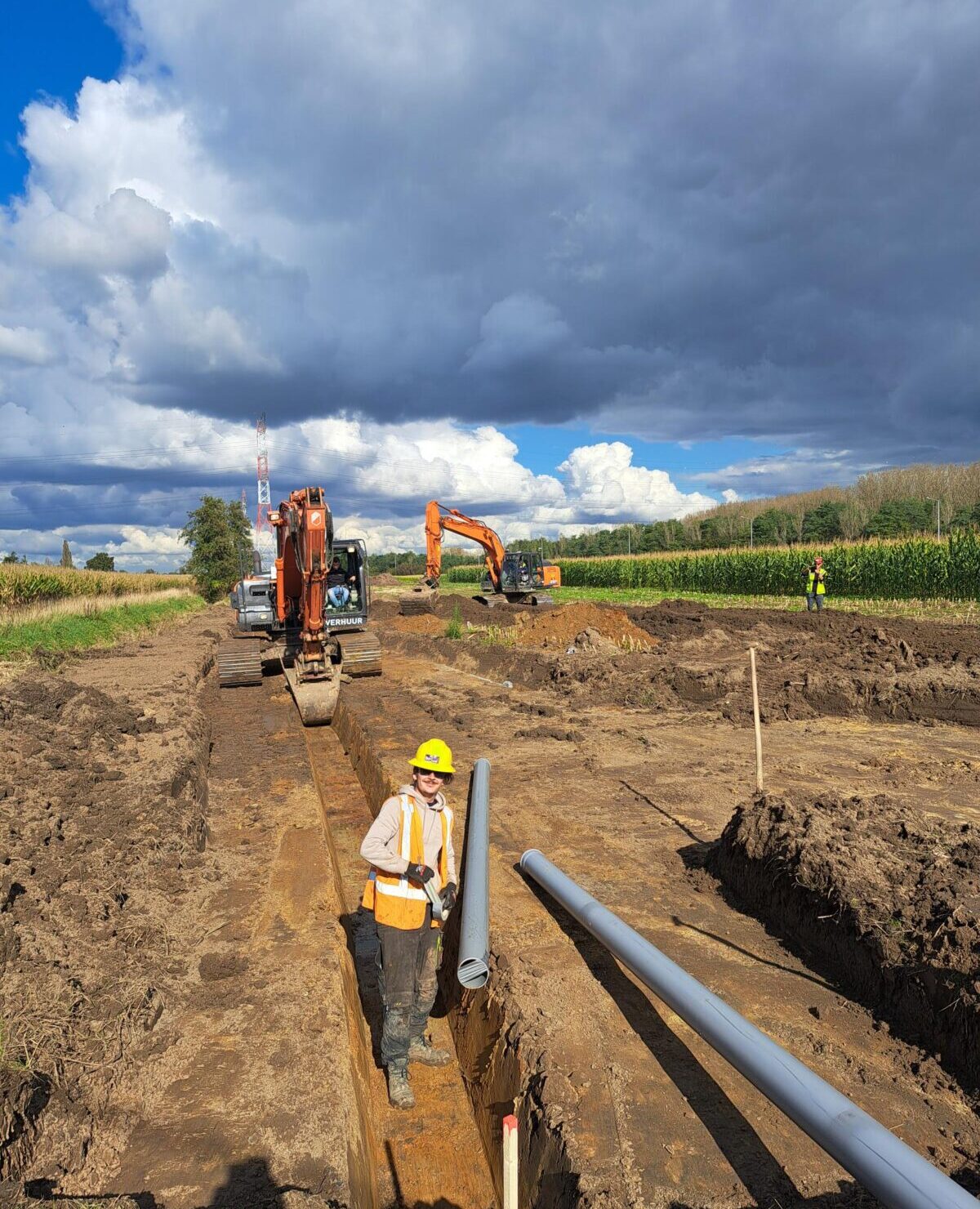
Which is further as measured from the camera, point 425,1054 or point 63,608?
point 63,608

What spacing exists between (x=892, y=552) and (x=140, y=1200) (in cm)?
3419

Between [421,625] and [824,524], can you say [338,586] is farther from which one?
[824,524]

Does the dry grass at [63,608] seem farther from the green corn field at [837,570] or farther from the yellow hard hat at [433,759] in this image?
the green corn field at [837,570]

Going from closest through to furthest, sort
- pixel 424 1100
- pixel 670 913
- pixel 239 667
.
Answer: pixel 424 1100 < pixel 670 913 < pixel 239 667

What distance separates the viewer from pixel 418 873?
15.5 feet

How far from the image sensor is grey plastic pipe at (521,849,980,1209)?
2.70 meters

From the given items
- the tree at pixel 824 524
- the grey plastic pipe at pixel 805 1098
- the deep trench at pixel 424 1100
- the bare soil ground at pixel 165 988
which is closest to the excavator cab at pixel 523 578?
the bare soil ground at pixel 165 988

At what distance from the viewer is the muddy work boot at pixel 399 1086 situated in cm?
518

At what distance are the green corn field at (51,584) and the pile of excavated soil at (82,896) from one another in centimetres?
1561

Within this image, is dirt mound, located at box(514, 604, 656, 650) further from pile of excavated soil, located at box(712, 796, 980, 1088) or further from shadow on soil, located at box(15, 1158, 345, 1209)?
shadow on soil, located at box(15, 1158, 345, 1209)

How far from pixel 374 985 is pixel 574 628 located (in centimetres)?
1690

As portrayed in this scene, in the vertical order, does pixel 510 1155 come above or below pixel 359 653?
above

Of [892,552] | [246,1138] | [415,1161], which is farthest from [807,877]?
[892,552]

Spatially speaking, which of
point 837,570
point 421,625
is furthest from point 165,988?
point 837,570
